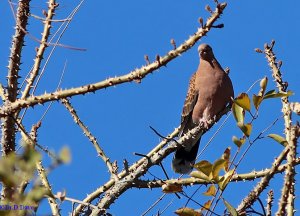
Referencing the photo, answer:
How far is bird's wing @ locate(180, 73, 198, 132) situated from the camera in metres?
7.01

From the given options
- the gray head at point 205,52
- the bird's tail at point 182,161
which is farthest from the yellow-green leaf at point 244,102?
the gray head at point 205,52

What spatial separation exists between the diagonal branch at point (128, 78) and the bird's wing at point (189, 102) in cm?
388

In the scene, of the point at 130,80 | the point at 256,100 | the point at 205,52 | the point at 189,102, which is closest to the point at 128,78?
the point at 130,80

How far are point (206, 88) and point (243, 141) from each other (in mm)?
3635

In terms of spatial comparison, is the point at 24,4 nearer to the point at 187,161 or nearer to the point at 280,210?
the point at 280,210

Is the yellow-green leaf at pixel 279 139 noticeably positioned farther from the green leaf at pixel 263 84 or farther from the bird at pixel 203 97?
the bird at pixel 203 97

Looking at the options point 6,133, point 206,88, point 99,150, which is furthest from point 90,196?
point 206,88

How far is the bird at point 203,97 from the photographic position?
261 inches

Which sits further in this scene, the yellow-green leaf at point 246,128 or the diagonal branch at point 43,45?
the diagonal branch at point 43,45

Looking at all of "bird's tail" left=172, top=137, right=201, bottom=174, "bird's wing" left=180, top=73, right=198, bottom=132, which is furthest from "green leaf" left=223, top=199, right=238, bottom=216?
"bird's wing" left=180, top=73, right=198, bottom=132

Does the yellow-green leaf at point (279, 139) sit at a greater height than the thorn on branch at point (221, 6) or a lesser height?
lesser

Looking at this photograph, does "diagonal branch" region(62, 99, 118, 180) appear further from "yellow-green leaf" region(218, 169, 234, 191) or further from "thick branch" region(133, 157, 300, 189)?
"yellow-green leaf" region(218, 169, 234, 191)

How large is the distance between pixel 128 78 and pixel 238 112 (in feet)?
2.10

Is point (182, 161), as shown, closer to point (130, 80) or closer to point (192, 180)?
point (192, 180)
